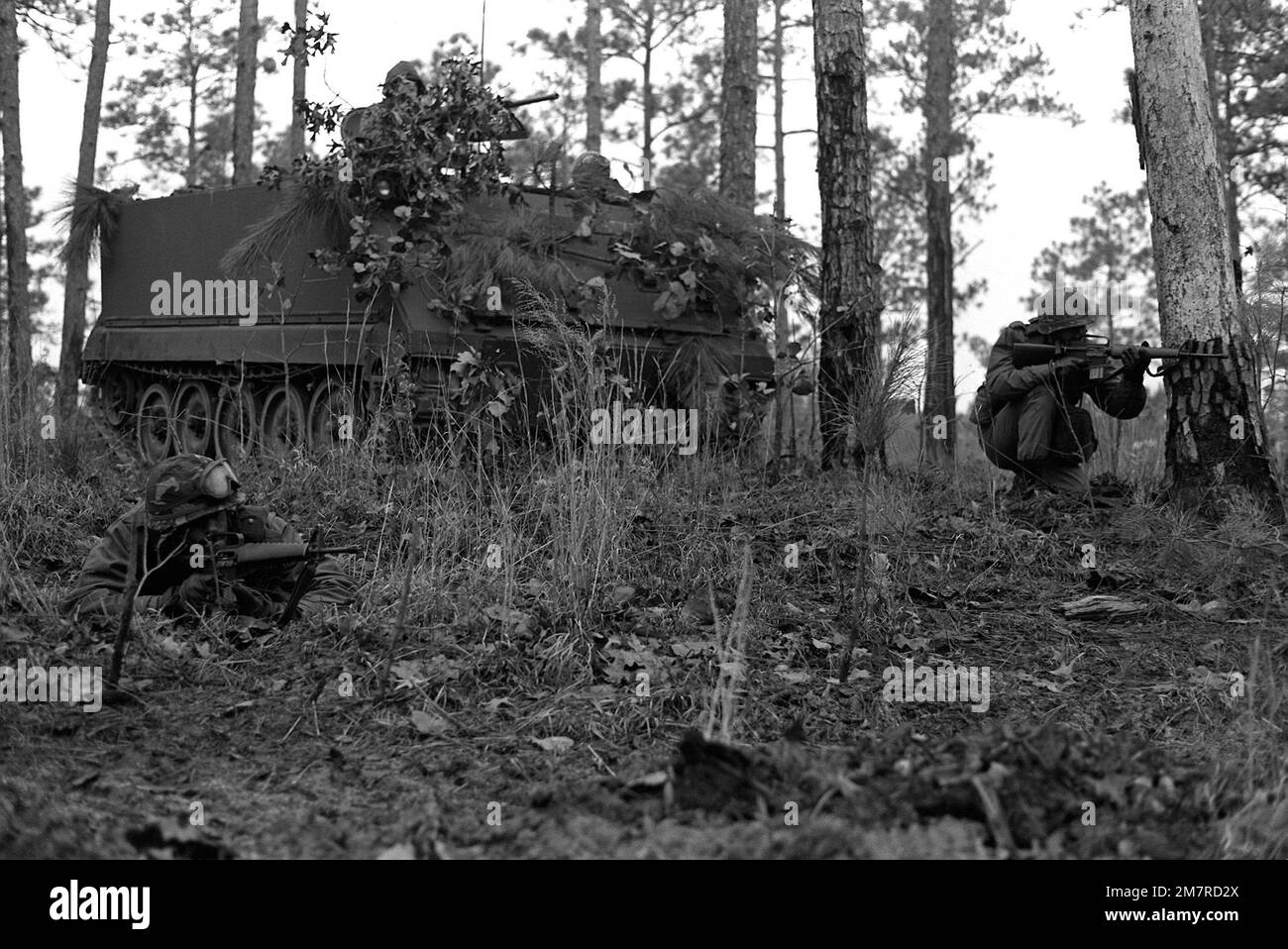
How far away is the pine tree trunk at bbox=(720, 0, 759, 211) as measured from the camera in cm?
1219

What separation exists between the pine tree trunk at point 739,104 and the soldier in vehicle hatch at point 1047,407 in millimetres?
5112

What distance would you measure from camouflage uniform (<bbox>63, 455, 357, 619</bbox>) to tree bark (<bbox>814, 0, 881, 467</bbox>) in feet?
11.8

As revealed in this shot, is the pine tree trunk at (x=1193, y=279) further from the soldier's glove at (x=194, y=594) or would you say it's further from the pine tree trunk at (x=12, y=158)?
the pine tree trunk at (x=12, y=158)

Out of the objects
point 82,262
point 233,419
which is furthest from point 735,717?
point 82,262

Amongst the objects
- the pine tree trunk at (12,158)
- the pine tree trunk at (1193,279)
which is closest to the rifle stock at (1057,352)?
the pine tree trunk at (1193,279)

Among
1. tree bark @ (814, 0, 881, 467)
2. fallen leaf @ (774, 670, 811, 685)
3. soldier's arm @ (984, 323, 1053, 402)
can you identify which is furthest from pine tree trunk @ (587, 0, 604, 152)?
fallen leaf @ (774, 670, 811, 685)

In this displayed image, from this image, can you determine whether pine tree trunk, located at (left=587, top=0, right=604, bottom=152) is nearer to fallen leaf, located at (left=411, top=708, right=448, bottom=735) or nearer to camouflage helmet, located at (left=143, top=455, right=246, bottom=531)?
camouflage helmet, located at (left=143, top=455, right=246, bottom=531)

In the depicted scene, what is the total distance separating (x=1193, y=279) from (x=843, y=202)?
7.72 feet

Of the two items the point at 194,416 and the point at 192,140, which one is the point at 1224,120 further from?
the point at 192,140

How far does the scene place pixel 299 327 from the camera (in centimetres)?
885

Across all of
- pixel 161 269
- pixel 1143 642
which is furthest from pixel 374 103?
pixel 1143 642

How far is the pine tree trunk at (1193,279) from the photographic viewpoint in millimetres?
6422

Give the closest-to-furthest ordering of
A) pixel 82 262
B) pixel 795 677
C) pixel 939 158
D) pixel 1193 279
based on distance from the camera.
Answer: pixel 795 677, pixel 1193 279, pixel 82 262, pixel 939 158
